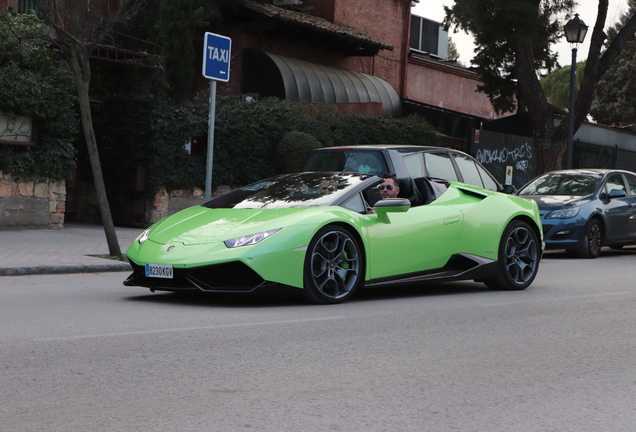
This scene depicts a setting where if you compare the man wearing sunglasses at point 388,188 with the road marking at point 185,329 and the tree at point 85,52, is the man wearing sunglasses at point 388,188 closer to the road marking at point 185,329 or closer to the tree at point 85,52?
the road marking at point 185,329

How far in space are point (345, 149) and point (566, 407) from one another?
19.7ft

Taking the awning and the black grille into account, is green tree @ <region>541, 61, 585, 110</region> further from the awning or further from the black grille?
the black grille

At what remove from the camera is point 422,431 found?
4141 mm

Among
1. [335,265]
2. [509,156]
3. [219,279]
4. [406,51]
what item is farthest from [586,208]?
[406,51]

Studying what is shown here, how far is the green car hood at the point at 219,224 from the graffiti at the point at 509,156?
17714 millimetres

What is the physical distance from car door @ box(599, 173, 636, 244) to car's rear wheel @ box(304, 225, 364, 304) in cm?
928

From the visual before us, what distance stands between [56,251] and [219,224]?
552 centimetres

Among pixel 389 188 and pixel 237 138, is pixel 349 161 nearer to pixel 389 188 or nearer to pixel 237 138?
pixel 389 188

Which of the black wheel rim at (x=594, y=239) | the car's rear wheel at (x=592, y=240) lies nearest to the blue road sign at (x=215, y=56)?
the car's rear wheel at (x=592, y=240)

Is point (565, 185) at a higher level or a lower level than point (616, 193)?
higher

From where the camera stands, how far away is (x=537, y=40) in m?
21.0

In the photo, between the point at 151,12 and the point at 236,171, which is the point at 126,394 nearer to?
the point at 236,171

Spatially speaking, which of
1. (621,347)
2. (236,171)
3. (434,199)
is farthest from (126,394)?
(236,171)

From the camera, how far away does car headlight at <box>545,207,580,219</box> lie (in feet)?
51.3
